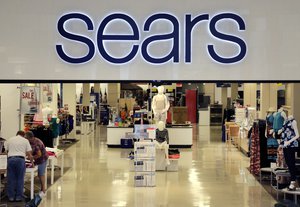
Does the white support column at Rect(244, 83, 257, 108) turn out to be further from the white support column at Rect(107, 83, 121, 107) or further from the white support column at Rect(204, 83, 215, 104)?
the white support column at Rect(204, 83, 215, 104)

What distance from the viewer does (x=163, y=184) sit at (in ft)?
39.9

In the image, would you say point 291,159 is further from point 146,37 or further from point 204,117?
point 204,117

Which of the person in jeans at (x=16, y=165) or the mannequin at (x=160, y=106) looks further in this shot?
the mannequin at (x=160, y=106)

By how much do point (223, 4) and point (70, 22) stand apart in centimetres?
99

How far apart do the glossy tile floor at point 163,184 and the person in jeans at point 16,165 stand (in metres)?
0.60

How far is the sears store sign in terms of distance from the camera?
3186 mm

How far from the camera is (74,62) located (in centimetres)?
322

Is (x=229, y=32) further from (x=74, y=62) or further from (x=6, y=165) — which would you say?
(x=6, y=165)

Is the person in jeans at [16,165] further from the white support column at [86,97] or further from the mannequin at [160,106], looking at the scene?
the white support column at [86,97]

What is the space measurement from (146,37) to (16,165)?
7.33 metres

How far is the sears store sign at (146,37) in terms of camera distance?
3.19 metres

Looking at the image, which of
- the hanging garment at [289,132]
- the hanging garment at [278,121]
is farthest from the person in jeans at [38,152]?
the hanging garment at [278,121]

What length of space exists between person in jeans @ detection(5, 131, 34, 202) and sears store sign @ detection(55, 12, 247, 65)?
23.3 ft

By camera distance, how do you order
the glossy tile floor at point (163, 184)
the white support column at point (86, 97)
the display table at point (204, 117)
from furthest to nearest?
the display table at point (204, 117), the white support column at point (86, 97), the glossy tile floor at point (163, 184)
